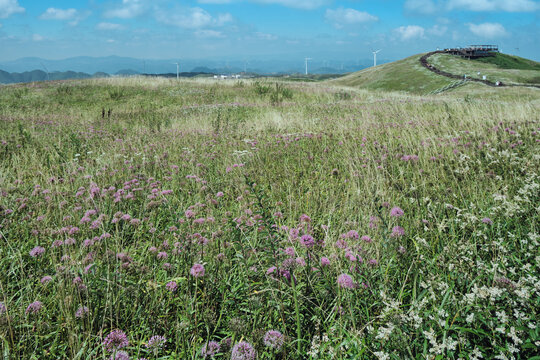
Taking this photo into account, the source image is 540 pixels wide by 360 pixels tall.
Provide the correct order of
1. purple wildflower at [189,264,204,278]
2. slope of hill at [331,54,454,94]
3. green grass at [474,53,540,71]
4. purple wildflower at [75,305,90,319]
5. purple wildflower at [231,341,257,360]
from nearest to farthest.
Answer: purple wildflower at [231,341,257,360] < purple wildflower at [75,305,90,319] < purple wildflower at [189,264,204,278] < slope of hill at [331,54,454,94] < green grass at [474,53,540,71]

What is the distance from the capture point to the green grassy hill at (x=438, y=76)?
49562 mm

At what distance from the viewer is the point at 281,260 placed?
2082 millimetres

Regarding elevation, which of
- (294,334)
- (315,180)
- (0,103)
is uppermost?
(0,103)

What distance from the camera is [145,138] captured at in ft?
24.3

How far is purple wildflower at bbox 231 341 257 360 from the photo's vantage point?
1.46m

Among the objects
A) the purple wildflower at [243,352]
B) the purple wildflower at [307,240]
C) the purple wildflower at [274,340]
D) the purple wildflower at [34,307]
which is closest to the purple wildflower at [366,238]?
the purple wildflower at [307,240]

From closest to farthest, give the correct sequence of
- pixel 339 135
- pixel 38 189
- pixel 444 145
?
pixel 38 189, pixel 444 145, pixel 339 135

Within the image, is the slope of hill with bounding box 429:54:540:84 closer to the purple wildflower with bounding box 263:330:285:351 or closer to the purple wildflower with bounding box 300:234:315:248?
the purple wildflower with bounding box 300:234:315:248

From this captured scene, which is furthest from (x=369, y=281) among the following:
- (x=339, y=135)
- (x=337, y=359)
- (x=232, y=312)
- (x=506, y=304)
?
Result: (x=339, y=135)

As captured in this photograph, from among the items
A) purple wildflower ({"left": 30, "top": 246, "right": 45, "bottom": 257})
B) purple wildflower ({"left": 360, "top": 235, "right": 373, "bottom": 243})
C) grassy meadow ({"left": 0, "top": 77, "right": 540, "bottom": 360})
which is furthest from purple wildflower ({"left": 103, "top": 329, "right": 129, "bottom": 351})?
purple wildflower ({"left": 360, "top": 235, "right": 373, "bottom": 243})

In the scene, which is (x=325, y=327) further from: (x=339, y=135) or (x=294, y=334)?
(x=339, y=135)

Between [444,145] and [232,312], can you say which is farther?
[444,145]

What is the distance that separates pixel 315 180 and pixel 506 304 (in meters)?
2.96

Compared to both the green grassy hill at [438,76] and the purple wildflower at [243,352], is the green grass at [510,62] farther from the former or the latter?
the purple wildflower at [243,352]
